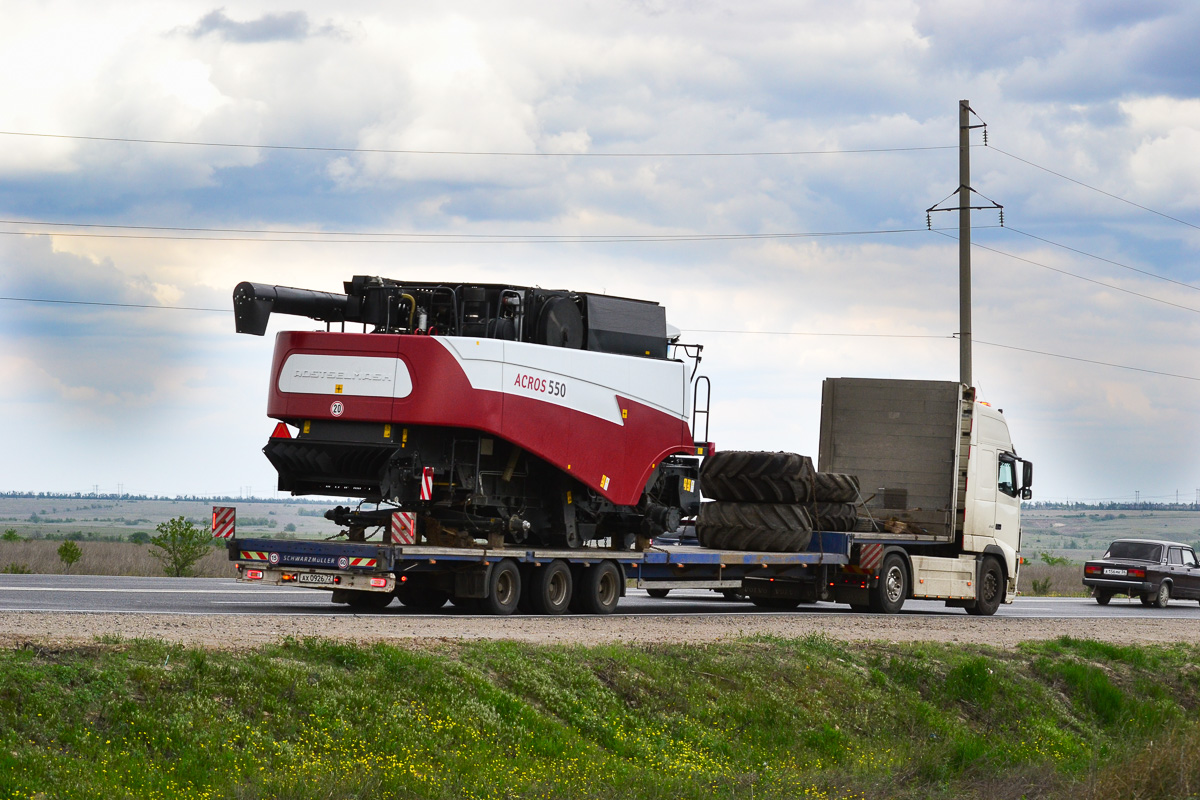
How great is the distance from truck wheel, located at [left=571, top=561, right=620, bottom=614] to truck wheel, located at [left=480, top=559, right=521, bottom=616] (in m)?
1.25

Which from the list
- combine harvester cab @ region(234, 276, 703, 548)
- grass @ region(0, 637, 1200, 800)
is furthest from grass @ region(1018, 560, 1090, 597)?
grass @ region(0, 637, 1200, 800)

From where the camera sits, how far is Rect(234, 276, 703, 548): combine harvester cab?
1645 cm

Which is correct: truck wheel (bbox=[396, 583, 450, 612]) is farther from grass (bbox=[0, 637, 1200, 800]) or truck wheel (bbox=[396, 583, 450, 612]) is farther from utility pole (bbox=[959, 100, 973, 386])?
utility pole (bbox=[959, 100, 973, 386])

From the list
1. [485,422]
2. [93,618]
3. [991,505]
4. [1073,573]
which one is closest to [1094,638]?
[991,505]

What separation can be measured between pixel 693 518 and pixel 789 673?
7770mm

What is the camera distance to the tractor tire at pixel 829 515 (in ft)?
71.7

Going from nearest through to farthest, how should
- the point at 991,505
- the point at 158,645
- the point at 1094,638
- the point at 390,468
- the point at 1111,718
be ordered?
the point at 158,645 < the point at 1111,718 < the point at 390,468 < the point at 1094,638 < the point at 991,505

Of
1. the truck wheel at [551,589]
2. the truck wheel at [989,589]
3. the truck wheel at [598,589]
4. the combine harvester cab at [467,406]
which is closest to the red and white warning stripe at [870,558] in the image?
the truck wheel at [989,589]

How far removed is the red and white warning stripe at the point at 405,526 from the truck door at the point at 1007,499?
11877 mm

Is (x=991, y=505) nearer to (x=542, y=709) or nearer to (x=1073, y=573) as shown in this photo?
(x=542, y=709)

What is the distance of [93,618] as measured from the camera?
13.2 metres

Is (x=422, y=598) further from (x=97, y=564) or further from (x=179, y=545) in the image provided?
(x=97, y=564)

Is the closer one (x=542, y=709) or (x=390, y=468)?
(x=542, y=709)

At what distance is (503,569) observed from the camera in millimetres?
17016
